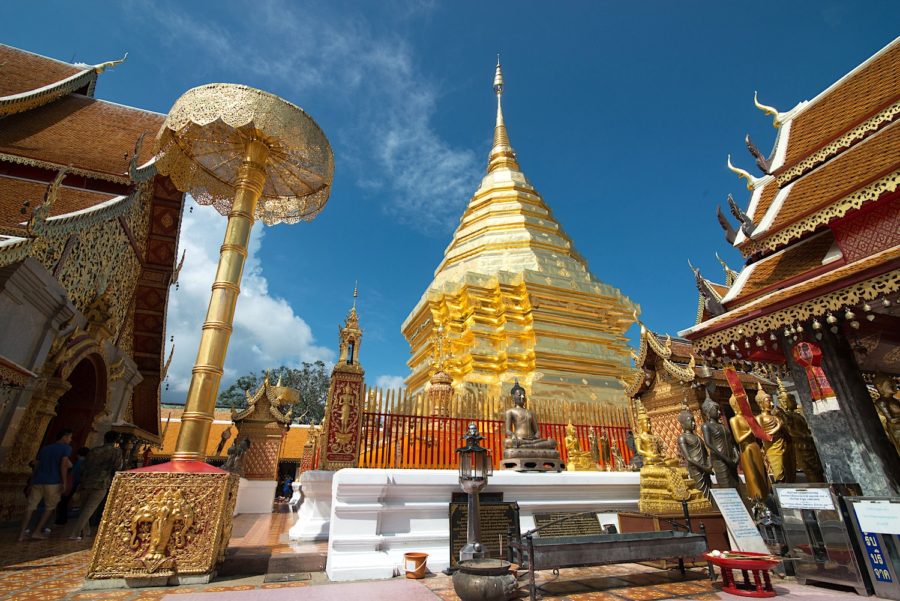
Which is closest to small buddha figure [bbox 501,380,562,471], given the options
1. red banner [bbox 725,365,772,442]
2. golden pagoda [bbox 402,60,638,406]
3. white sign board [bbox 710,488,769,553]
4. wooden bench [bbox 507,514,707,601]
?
wooden bench [bbox 507,514,707,601]

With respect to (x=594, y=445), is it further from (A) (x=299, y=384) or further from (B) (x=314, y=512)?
(A) (x=299, y=384)

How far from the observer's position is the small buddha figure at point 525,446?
18.7ft

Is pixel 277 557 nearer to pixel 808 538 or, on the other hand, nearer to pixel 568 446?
pixel 568 446

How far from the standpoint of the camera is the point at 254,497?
10.4 meters

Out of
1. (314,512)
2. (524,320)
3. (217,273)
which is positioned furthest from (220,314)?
(524,320)

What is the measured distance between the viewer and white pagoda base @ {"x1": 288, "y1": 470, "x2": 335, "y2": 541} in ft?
18.1

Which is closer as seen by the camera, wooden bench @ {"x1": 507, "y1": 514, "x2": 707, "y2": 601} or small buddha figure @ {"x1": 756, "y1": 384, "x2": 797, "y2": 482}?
wooden bench @ {"x1": 507, "y1": 514, "x2": 707, "y2": 601}

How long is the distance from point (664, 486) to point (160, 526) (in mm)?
5054

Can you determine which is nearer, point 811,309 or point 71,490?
point 811,309

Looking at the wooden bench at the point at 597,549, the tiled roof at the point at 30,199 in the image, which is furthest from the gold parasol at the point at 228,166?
the wooden bench at the point at 597,549

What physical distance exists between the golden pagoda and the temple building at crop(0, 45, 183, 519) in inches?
273

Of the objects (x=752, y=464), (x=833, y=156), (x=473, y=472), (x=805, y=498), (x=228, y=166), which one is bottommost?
(x=805, y=498)

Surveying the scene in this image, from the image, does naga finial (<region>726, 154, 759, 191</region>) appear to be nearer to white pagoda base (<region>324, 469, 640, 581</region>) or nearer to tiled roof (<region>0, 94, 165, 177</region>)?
white pagoda base (<region>324, 469, 640, 581</region>)

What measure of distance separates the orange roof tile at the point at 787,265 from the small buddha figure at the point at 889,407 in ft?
6.25
